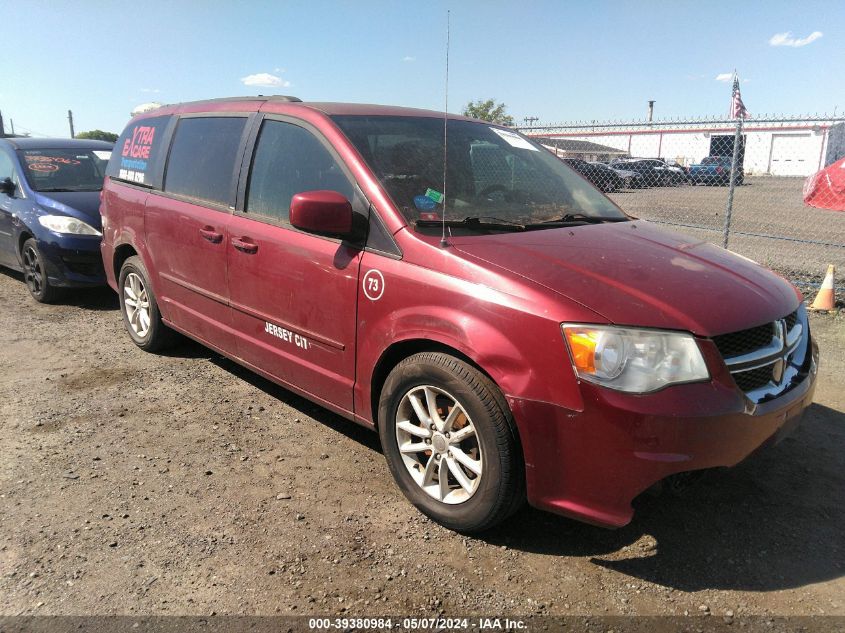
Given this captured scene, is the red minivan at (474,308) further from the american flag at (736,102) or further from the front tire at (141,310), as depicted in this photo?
the american flag at (736,102)

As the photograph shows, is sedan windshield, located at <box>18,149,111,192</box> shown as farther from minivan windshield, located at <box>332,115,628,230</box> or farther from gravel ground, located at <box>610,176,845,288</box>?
gravel ground, located at <box>610,176,845,288</box>

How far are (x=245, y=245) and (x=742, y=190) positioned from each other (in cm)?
1906

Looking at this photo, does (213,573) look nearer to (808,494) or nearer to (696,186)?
(808,494)

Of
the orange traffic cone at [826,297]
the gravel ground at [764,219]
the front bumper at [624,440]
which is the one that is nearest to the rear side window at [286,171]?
the front bumper at [624,440]

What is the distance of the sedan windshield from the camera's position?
22.3 feet

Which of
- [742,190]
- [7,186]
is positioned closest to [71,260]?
[7,186]

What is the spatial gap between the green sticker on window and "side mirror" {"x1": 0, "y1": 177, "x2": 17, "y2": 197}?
5.82m

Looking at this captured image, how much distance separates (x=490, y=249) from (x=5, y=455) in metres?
2.79

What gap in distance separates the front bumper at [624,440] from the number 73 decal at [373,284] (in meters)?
0.82

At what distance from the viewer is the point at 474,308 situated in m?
2.45

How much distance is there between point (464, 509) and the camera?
2615 millimetres

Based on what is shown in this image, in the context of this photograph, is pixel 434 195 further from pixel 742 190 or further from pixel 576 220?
pixel 742 190

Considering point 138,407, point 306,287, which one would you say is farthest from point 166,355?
point 306,287

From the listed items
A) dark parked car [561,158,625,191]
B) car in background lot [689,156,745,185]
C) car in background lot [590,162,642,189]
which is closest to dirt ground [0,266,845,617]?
dark parked car [561,158,625,191]
